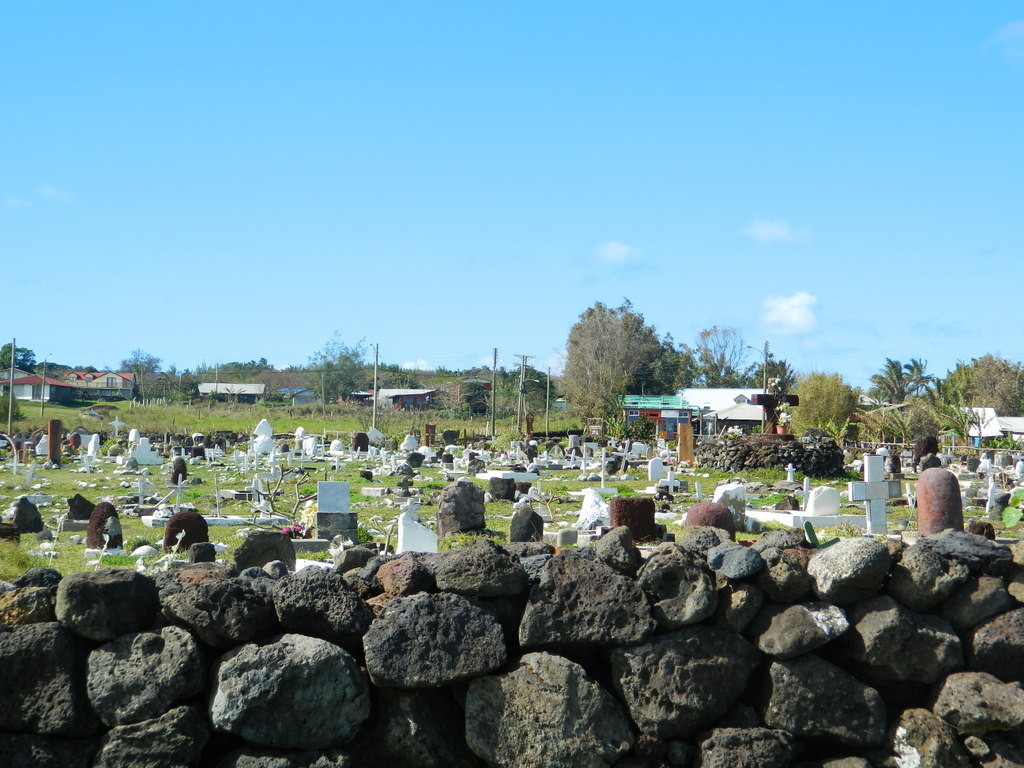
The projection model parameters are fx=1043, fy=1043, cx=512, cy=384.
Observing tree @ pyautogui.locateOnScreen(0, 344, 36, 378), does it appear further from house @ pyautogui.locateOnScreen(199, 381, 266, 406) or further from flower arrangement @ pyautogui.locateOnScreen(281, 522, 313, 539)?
flower arrangement @ pyautogui.locateOnScreen(281, 522, 313, 539)

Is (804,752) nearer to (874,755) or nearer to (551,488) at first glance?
(874,755)

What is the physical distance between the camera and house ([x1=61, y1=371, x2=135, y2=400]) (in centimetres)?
9800

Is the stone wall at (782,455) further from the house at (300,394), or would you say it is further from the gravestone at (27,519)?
the house at (300,394)

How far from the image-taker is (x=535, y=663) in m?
5.21

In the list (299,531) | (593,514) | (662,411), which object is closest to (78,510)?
(299,531)

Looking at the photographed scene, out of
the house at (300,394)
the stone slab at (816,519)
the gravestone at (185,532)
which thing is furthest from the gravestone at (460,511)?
the house at (300,394)

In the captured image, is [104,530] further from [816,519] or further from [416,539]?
[816,519]

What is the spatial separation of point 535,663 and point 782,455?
77.5ft

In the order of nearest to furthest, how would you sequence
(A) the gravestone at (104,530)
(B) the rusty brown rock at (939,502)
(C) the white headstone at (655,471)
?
(B) the rusty brown rock at (939,502), (A) the gravestone at (104,530), (C) the white headstone at (655,471)

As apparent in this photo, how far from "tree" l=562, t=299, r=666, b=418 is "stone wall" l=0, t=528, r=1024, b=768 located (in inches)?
2605

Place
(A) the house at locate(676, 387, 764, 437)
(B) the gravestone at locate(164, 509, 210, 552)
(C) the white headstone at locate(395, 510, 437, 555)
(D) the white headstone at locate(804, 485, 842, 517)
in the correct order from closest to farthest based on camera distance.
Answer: (C) the white headstone at locate(395, 510, 437, 555), (B) the gravestone at locate(164, 509, 210, 552), (D) the white headstone at locate(804, 485, 842, 517), (A) the house at locate(676, 387, 764, 437)

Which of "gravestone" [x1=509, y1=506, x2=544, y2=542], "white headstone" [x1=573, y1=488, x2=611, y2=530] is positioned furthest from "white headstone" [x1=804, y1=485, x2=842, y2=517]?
"gravestone" [x1=509, y1=506, x2=544, y2=542]

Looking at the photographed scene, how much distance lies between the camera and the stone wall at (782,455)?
27.7 metres

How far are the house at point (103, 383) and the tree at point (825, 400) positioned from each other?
65.1m
